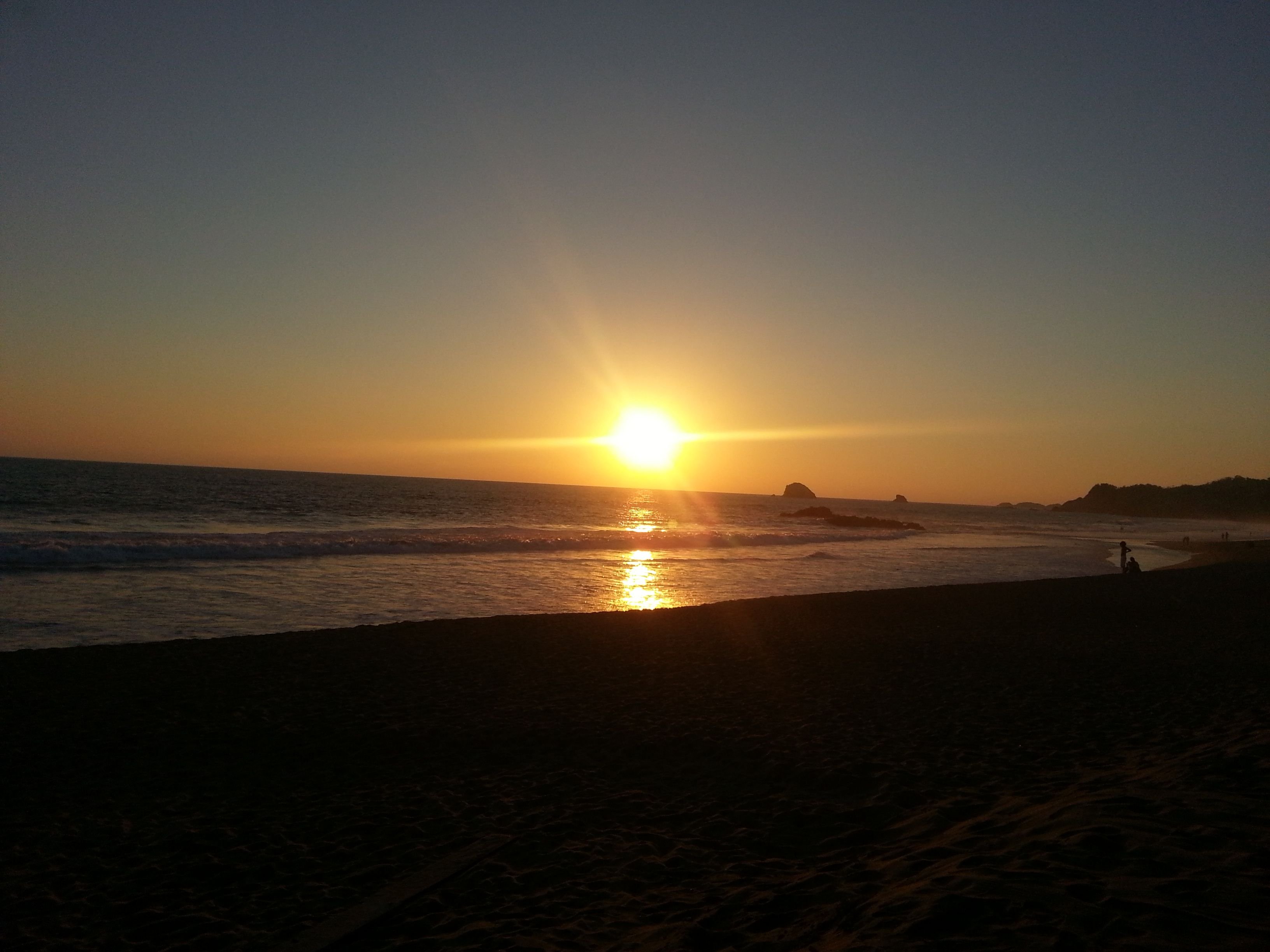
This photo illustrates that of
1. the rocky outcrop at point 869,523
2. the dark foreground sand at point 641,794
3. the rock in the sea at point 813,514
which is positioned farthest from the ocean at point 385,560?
the rock in the sea at point 813,514

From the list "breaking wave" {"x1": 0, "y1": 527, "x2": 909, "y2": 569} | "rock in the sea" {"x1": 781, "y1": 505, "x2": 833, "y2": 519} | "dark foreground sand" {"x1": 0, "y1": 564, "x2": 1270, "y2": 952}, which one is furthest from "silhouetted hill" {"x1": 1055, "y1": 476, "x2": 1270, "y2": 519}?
"dark foreground sand" {"x1": 0, "y1": 564, "x2": 1270, "y2": 952}

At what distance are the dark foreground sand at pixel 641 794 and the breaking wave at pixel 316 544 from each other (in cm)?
1545

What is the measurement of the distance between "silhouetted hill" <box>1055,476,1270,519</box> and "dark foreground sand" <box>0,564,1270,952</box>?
164056 mm

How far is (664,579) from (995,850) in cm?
2219

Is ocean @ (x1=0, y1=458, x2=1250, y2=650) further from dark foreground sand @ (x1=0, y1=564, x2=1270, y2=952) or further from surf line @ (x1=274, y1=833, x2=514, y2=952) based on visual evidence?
surf line @ (x1=274, y1=833, x2=514, y2=952)

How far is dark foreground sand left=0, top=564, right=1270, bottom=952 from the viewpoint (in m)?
4.48

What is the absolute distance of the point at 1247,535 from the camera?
244ft

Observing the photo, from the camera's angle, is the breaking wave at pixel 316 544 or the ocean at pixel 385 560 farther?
the breaking wave at pixel 316 544

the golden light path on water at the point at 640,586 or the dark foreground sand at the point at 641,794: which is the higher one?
the dark foreground sand at the point at 641,794

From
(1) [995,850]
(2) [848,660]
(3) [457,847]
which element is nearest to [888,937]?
(1) [995,850]

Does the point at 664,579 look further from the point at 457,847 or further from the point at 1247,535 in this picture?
the point at 1247,535

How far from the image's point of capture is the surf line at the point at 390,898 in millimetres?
4504

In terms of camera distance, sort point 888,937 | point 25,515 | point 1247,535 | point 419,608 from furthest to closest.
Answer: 1. point 1247,535
2. point 25,515
3. point 419,608
4. point 888,937

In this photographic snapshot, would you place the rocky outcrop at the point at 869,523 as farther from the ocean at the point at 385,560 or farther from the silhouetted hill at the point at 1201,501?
the silhouetted hill at the point at 1201,501
